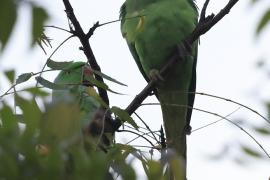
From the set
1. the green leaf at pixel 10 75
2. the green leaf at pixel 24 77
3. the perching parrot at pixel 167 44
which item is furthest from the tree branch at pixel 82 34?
the green leaf at pixel 10 75

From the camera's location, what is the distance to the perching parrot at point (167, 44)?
3188mm

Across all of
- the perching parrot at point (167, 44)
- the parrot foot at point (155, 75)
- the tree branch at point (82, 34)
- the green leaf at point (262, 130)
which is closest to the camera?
the green leaf at point (262, 130)

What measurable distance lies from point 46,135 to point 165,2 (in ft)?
7.60

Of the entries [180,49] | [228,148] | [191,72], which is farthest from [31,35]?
[191,72]

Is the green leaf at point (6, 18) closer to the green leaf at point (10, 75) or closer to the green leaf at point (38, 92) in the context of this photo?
the green leaf at point (38, 92)

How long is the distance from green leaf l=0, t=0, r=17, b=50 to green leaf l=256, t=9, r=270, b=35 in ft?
1.82

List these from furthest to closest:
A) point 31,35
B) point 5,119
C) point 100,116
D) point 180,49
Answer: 1. point 180,49
2. point 100,116
3. point 5,119
4. point 31,35

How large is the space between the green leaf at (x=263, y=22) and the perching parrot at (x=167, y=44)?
1718 millimetres

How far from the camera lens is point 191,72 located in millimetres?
3512

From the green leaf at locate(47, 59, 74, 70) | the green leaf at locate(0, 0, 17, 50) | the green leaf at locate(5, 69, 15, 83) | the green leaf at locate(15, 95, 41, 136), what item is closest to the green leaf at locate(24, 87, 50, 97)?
the green leaf at locate(15, 95, 41, 136)

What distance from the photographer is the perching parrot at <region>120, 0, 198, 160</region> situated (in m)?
3.19

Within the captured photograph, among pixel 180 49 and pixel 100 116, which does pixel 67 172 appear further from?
pixel 180 49

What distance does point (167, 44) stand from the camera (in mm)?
3209

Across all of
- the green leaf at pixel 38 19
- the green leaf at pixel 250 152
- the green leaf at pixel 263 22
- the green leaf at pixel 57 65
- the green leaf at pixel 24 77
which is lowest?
the green leaf at pixel 250 152
